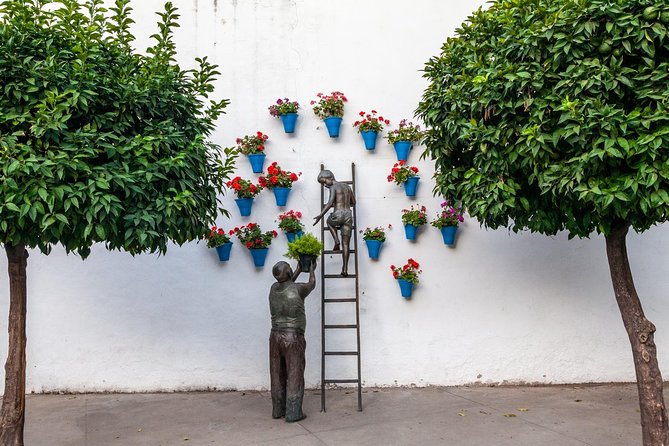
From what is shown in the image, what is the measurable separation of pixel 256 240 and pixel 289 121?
1.42 m

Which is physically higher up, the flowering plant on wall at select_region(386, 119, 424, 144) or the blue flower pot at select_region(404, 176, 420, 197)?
the flowering plant on wall at select_region(386, 119, 424, 144)

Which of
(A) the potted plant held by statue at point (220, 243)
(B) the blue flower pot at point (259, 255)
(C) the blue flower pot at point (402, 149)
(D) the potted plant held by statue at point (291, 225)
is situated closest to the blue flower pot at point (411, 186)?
(C) the blue flower pot at point (402, 149)

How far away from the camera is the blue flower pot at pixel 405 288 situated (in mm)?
5930

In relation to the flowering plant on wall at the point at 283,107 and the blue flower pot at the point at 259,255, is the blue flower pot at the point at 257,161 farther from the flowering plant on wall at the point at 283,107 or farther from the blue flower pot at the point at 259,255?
the blue flower pot at the point at 259,255

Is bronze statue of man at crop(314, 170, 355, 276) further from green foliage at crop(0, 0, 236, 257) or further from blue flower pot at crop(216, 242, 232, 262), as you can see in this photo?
green foliage at crop(0, 0, 236, 257)

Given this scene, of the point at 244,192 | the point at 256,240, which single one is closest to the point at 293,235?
the point at 256,240

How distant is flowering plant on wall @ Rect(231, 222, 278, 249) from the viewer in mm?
5859

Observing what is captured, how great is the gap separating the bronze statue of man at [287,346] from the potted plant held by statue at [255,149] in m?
1.48

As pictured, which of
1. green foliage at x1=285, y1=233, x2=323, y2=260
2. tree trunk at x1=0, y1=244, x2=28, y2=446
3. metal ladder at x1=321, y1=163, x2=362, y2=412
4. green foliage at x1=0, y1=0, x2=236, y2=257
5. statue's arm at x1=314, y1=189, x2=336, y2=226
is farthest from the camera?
statue's arm at x1=314, y1=189, x2=336, y2=226

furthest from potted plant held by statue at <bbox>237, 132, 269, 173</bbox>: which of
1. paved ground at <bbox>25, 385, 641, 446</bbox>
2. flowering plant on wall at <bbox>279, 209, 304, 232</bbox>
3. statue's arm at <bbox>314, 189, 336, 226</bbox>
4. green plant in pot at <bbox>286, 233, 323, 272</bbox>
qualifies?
paved ground at <bbox>25, 385, 641, 446</bbox>

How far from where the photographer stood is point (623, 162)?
3.52 metres

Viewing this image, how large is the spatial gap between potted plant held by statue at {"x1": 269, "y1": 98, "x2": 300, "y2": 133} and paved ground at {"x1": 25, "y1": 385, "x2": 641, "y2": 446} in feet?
9.91

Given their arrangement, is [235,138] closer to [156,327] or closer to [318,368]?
[156,327]

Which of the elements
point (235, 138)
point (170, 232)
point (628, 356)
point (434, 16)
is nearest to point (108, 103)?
point (170, 232)
